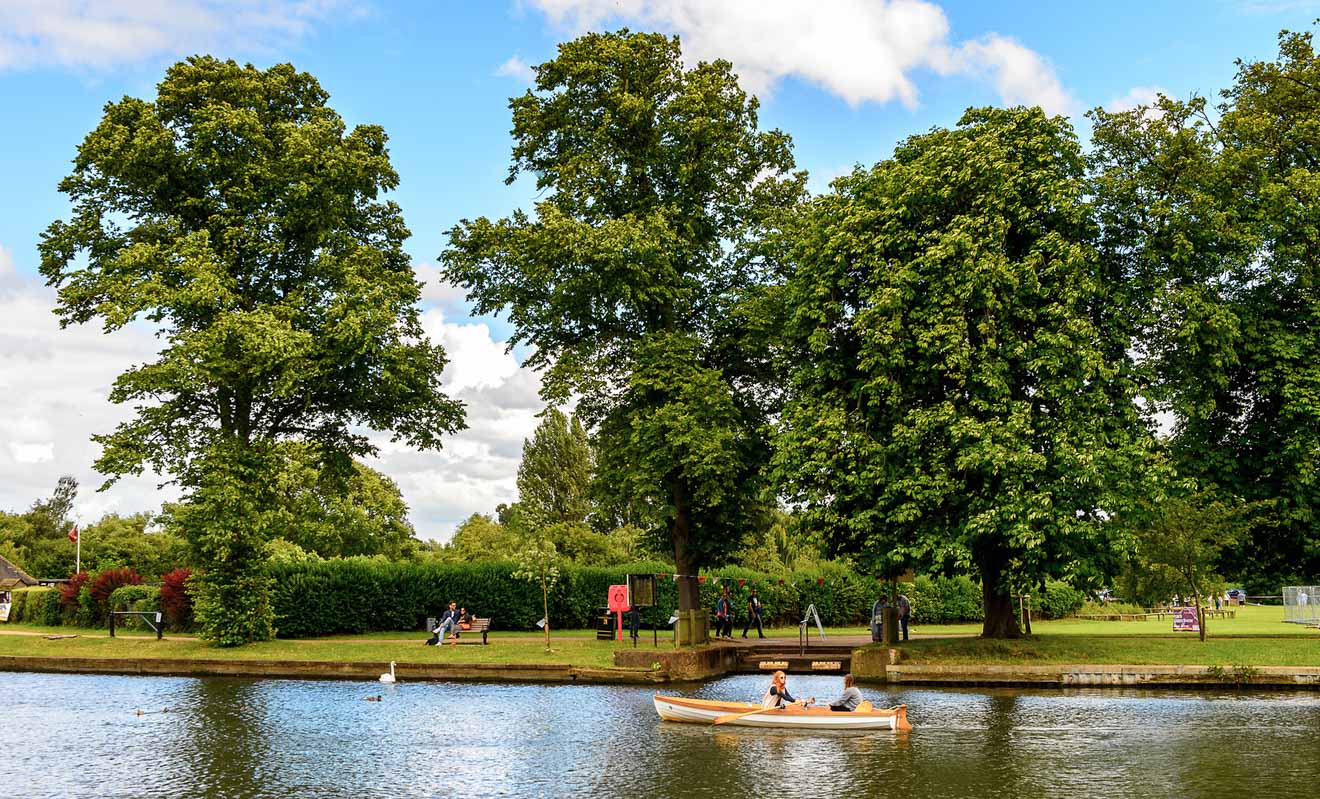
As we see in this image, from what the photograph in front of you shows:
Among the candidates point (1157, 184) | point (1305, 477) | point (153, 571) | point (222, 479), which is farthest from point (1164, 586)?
point (153, 571)

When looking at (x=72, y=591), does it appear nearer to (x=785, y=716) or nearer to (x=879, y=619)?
(x=879, y=619)

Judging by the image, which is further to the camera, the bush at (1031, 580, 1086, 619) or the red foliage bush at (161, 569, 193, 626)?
the bush at (1031, 580, 1086, 619)

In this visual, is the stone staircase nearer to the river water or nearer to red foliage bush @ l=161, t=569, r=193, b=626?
the river water

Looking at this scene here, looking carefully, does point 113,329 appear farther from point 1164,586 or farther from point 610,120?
point 1164,586

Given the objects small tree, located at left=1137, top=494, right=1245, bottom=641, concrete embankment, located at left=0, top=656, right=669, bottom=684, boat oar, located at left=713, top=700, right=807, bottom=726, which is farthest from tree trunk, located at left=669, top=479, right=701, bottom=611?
small tree, located at left=1137, top=494, right=1245, bottom=641

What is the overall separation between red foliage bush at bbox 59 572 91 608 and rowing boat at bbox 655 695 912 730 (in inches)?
1667

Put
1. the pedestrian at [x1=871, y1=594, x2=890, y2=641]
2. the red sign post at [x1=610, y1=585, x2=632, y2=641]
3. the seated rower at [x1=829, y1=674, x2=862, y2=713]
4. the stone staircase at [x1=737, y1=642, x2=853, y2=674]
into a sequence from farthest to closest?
the red sign post at [x1=610, y1=585, x2=632, y2=641] → the pedestrian at [x1=871, y1=594, x2=890, y2=641] → the stone staircase at [x1=737, y1=642, x2=853, y2=674] → the seated rower at [x1=829, y1=674, x2=862, y2=713]

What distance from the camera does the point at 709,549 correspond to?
134 ft

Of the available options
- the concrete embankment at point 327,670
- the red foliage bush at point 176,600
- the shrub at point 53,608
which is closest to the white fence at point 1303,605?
the concrete embankment at point 327,670

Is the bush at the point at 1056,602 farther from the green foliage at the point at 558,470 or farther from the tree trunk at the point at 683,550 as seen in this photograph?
the green foliage at the point at 558,470

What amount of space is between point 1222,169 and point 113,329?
40966mm

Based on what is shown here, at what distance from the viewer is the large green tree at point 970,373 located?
1270 inches

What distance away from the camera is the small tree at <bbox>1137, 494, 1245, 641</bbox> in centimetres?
3697

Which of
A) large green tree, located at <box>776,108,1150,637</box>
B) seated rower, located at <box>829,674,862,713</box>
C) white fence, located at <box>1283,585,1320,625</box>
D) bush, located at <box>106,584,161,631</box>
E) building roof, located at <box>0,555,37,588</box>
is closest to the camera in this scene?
seated rower, located at <box>829,674,862,713</box>
